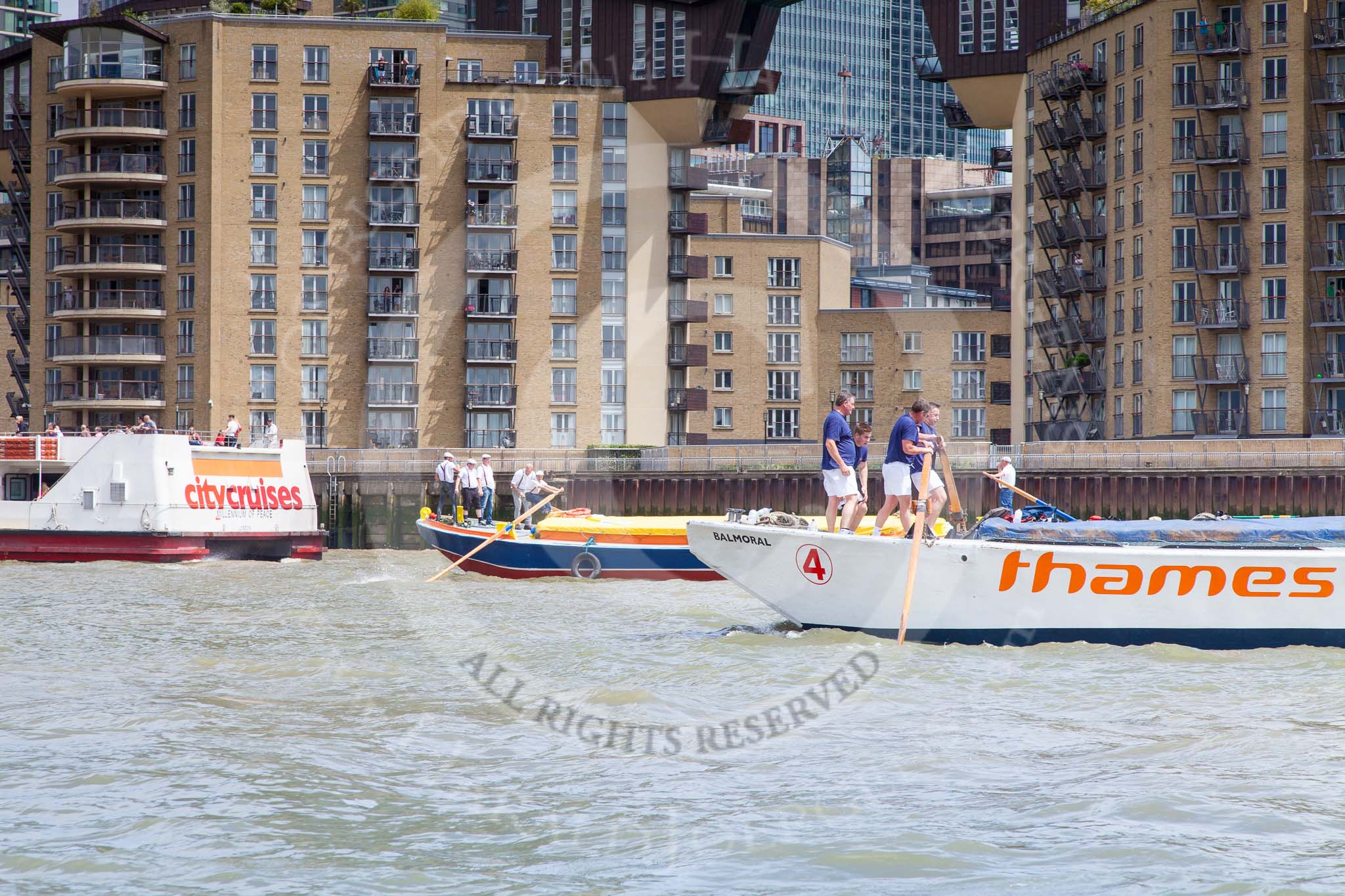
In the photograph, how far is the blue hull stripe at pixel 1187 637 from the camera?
17.3 metres

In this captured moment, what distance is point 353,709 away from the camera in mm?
14609

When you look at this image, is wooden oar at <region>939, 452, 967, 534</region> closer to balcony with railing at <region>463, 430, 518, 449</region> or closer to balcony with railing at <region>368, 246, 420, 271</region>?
balcony with railing at <region>463, 430, 518, 449</region>

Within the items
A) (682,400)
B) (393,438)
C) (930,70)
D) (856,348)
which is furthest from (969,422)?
(393,438)

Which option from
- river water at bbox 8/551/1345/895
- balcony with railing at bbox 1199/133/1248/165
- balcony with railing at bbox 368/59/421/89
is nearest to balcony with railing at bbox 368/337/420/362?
balcony with railing at bbox 368/59/421/89

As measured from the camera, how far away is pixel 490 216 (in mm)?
69500

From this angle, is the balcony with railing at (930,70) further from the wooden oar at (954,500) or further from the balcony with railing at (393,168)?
the wooden oar at (954,500)

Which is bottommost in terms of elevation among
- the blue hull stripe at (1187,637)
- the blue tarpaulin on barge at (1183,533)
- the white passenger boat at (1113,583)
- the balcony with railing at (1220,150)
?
the blue hull stripe at (1187,637)

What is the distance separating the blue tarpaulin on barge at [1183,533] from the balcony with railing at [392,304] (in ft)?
177

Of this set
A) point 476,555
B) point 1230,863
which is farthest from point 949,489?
point 476,555

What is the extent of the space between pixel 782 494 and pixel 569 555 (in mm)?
23835

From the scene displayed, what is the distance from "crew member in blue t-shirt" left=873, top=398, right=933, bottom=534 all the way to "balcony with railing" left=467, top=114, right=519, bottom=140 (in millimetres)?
52929

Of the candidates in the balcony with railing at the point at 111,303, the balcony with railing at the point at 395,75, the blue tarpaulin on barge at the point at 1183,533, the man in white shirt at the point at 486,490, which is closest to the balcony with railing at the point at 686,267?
the balcony with railing at the point at 395,75

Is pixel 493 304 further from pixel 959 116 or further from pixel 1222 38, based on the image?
pixel 1222 38

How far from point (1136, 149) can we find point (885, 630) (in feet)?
170
